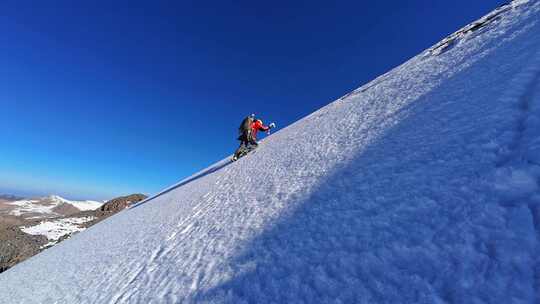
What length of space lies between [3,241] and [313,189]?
25.8 m

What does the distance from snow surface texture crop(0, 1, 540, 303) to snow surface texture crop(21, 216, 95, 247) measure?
20.4m

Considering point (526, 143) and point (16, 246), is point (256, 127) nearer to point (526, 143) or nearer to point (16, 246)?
point (526, 143)

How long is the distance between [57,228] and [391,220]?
30.4 meters

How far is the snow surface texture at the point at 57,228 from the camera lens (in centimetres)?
2272

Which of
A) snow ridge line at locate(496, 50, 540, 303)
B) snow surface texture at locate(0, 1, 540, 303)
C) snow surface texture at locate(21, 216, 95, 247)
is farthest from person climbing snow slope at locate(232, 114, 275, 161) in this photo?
snow surface texture at locate(21, 216, 95, 247)

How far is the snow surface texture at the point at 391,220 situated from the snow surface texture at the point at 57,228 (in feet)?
67.0

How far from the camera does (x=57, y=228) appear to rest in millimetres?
24953

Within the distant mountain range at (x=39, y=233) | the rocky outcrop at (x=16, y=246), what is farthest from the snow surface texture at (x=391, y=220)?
the distant mountain range at (x=39, y=233)

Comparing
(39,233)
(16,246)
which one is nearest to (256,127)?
(16,246)

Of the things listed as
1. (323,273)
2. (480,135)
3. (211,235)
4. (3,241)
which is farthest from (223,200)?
(3,241)

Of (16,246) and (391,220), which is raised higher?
(16,246)

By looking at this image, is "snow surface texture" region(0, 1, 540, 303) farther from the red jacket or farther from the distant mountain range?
the distant mountain range

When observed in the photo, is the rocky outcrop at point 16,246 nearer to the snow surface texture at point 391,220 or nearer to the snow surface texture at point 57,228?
the snow surface texture at point 57,228

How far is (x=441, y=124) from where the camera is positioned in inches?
138
